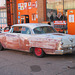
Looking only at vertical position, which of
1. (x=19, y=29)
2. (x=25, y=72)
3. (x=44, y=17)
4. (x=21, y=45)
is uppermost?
(x=44, y=17)

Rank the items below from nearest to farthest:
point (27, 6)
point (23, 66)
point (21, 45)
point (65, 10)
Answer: point (23, 66) < point (21, 45) < point (65, 10) < point (27, 6)

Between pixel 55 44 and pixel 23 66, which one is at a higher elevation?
pixel 55 44

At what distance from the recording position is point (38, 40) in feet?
23.1

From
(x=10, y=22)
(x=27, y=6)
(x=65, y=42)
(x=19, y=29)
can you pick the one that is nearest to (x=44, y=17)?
(x=27, y=6)

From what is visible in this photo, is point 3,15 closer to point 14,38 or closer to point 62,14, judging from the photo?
point 62,14

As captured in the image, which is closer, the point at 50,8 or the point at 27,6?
the point at 50,8

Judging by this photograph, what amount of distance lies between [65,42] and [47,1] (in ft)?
26.8

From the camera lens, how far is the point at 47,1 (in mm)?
→ 13992

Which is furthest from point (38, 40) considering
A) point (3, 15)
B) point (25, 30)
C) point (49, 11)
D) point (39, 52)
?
point (3, 15)

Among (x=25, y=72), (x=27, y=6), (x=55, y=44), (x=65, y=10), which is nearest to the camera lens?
(x=25, y=72)

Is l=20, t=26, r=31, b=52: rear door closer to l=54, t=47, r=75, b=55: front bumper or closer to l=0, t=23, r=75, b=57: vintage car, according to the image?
l=0, t=23, r=75, b=57: vintage car

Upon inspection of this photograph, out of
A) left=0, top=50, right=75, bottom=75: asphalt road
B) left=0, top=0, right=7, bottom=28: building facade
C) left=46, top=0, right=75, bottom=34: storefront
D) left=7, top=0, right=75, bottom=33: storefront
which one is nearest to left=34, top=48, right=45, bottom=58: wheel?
left=0, top=50, right=75, bottom=75: asphalt road

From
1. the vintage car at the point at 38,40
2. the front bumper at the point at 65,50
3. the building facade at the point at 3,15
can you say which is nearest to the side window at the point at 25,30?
the vintage car at the point at 38,40

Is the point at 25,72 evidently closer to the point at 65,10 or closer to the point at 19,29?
the point at 19,29
